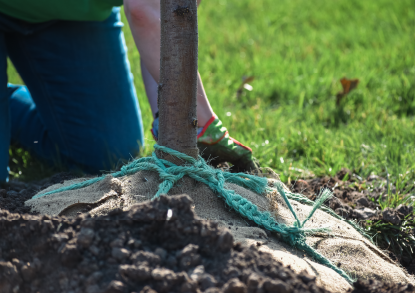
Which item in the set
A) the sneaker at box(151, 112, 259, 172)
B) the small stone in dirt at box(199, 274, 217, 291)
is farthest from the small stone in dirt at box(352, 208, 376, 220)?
the small stone in dirt at box(199, 274, 217, 291)

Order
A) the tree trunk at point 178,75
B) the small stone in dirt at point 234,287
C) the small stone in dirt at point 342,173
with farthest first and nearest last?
the small stone in dirt at point 342,173
the tree trunk at point 178,75
the small stone in dirt at point 234,287

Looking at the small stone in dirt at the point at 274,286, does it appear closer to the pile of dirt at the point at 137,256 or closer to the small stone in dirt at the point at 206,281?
the pile of dirt at the point at 137,256

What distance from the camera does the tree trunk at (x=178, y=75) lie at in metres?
1.45

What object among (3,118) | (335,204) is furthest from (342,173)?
(3,118)

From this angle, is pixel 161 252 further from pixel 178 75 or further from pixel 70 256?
pixel 178 75

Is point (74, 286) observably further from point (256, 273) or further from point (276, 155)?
point (276, 155)

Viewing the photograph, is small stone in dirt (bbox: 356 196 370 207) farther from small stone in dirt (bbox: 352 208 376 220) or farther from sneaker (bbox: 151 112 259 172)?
sneaker (bbox: 151 112 259 172)

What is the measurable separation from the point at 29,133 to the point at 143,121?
2.70 ft

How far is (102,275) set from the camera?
1.09m

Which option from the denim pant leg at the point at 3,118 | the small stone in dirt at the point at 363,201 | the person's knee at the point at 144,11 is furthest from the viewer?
the denim pant leg at the point at 3,118

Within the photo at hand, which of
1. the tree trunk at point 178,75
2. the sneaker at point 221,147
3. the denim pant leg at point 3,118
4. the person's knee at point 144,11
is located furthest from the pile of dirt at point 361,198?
the denim pant leg at point 3,118

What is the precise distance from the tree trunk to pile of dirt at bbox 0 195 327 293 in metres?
0.39

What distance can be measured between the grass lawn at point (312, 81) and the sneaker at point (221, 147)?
1.05 feet

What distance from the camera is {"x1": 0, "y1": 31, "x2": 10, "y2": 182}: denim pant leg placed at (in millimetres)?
2529
